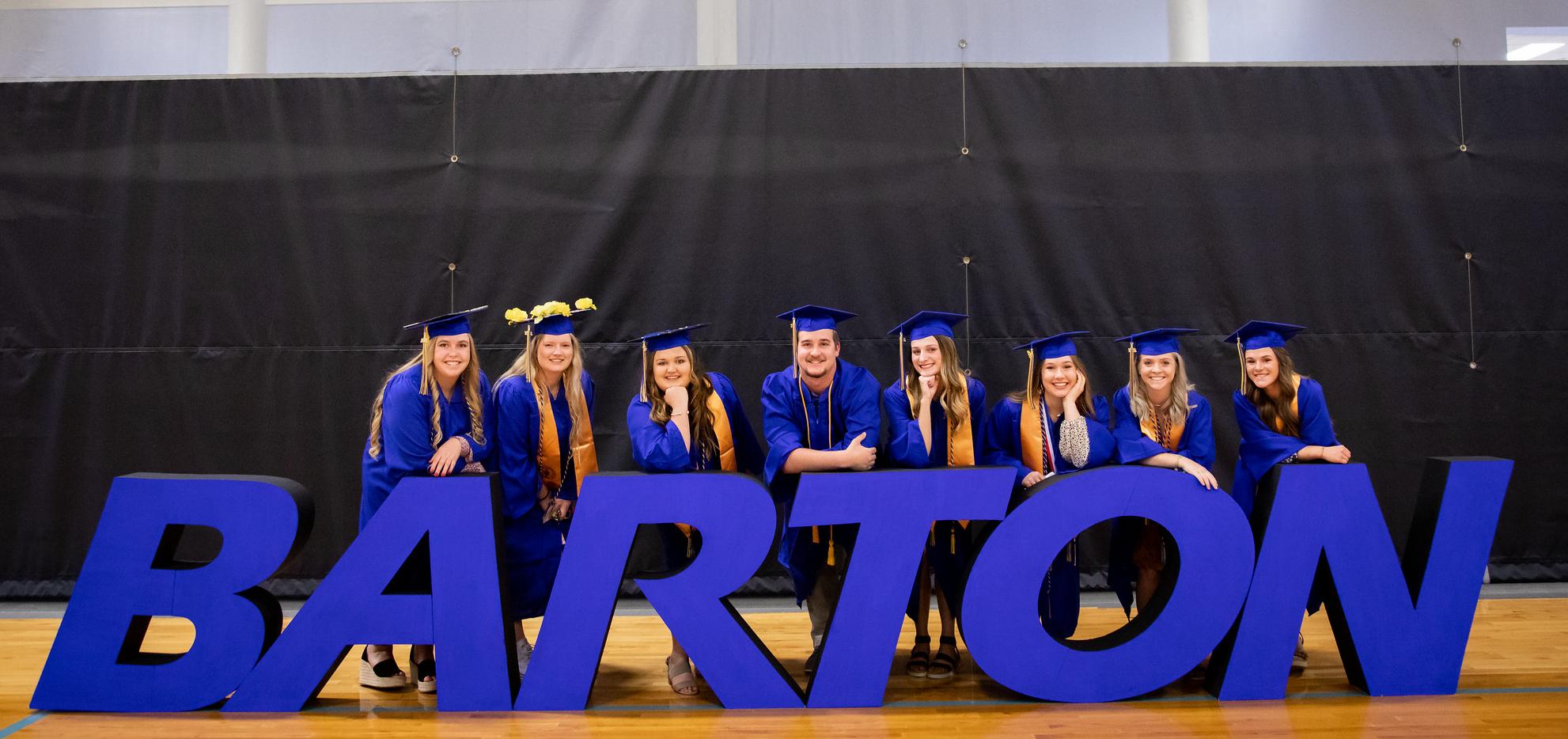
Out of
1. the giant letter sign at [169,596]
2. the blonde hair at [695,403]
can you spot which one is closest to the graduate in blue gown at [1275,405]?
the blonde hair at [695,403]

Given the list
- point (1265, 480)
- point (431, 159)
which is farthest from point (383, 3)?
point (1265, 480)

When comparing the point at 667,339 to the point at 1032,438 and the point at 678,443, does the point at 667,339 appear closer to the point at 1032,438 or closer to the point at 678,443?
the point at 678,443

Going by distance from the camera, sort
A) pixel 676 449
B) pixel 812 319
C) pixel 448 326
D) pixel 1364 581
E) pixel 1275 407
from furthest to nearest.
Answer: pixel 1275 407 < pixel 812 319 < pixel 448 326 < pixel 676 449 < pixel 1364 581

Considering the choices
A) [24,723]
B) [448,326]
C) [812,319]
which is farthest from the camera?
[812,319]

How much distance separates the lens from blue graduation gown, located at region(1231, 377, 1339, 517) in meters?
3.23

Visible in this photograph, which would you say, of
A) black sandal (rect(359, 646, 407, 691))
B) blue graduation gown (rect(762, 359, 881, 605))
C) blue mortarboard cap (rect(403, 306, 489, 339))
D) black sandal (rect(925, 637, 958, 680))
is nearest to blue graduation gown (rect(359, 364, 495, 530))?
blue mortarboard cap (rect(403, 306, 489, 339))

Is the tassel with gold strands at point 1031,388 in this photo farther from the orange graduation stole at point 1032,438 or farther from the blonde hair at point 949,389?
the blonde hair at point 949,389

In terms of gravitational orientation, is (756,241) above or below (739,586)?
above

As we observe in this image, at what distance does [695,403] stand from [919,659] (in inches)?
42.9

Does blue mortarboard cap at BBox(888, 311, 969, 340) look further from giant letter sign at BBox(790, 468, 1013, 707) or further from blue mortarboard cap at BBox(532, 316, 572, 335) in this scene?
blue mortarboard cap at BBox(532, 316, 572, 335)

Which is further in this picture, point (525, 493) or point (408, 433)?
point (525, 493)

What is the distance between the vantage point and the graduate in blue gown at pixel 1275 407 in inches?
128

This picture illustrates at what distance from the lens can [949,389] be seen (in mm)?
3180

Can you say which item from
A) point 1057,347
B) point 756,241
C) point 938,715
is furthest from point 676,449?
point 756,241
